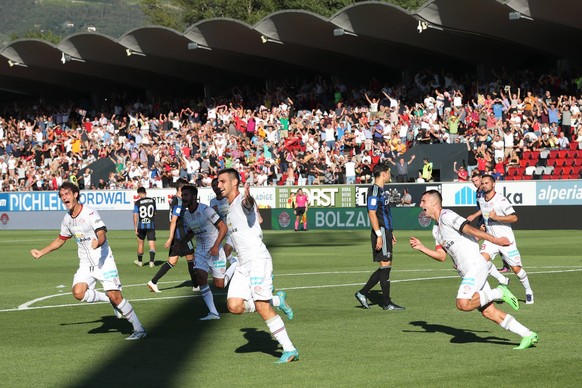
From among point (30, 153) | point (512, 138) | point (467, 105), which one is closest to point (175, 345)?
point (512, 138)

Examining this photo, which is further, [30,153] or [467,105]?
[30,153]

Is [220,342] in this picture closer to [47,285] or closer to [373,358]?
[373,358]

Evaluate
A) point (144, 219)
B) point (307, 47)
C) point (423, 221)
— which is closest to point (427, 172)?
point (423, 221)

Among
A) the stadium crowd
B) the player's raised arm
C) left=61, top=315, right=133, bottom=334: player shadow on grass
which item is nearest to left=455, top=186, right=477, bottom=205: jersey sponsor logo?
the stadium crowd

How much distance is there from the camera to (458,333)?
13.5m

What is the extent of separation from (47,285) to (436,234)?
12.1 meters

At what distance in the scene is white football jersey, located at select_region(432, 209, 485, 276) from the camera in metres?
12.1

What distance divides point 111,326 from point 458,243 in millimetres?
5592

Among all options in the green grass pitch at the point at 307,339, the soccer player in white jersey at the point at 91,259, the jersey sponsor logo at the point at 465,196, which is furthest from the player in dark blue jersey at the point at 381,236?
the jersey sponsor logo at the point at 465,196

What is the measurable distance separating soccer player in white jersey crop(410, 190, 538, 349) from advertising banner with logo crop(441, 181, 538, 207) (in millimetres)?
27809

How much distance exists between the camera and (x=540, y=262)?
2527 cm

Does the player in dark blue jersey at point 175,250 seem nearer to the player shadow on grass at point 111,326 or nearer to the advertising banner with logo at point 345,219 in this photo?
the player shadow on grass at point 111,326

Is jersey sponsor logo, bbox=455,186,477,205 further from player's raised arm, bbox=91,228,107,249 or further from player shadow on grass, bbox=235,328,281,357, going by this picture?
player's raised arm, bbox=91,228,107,249

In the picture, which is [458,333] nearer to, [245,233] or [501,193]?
[245,233]
